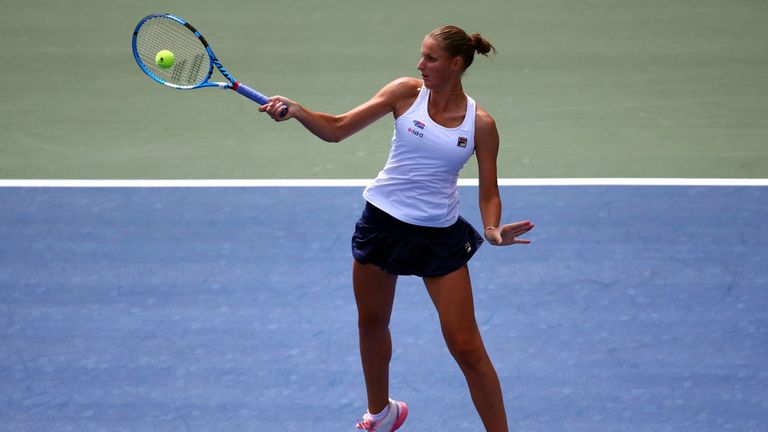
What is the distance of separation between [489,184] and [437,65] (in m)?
0.55

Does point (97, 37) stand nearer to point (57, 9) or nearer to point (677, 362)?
point (57, 9)

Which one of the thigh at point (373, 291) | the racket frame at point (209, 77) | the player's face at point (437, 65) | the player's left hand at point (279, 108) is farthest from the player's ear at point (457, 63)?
the thigh at point (373, 291)

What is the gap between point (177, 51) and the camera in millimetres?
5430

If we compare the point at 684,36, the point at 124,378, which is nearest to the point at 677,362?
the point at 124,378

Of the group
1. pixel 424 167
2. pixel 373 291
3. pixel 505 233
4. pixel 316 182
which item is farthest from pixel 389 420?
pixel 316 182

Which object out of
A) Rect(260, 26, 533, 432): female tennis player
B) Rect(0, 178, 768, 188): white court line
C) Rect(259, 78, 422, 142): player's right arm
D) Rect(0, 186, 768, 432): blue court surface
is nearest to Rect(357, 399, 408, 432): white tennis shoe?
Rect(0, 186, 768, 432): blue court surface

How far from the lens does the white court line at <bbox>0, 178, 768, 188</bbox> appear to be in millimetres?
7535

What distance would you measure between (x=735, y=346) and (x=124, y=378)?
3.16 m

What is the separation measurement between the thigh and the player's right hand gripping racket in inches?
42.1

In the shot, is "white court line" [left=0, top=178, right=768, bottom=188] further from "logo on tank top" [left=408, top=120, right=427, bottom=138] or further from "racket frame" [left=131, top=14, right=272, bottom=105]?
"logo on tank top" [left=408, top=120, right=427, bottom=138]

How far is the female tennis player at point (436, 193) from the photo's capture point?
4457mm

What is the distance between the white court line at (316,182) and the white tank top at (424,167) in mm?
2945

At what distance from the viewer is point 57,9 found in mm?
10328

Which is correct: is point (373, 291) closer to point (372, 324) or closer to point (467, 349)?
point (372, 324)
